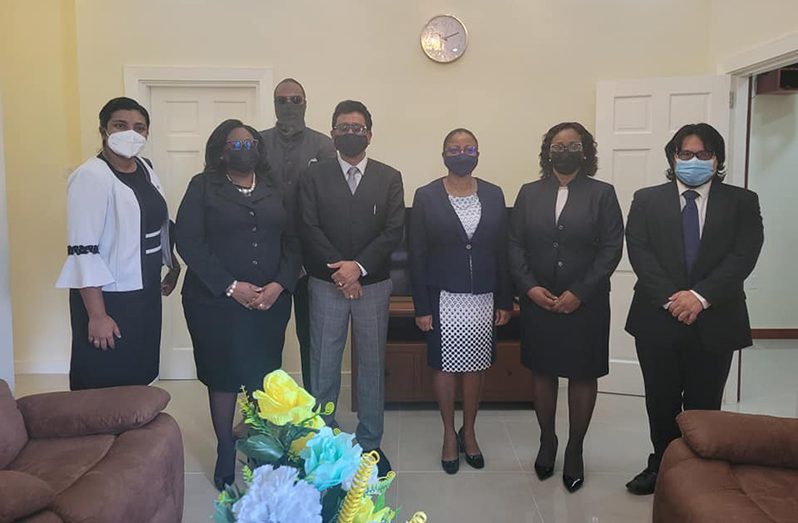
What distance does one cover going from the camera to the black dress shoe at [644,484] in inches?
101

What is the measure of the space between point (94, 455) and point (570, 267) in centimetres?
188

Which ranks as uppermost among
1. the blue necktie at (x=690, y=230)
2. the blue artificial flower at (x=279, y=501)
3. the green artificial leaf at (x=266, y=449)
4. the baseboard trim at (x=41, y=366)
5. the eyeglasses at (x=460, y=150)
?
the eyeglasses at (x=460, y=150)

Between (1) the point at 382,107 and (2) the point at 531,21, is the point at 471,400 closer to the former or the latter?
(1) the point at 382,107

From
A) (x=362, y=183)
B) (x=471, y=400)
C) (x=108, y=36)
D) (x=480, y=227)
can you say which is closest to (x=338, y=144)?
(x=362, y=183)

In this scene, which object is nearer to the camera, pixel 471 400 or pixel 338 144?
pixel 338 144

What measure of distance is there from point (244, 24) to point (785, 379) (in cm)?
428

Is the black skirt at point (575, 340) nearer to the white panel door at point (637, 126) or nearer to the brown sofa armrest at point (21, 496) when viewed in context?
the white panel door at point (637, 126)

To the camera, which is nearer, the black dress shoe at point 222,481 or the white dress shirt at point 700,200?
the white dress shirt at point 700,200

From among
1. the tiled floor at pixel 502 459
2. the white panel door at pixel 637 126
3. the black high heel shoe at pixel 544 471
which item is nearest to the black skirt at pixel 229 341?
the tiled floor at pixel 502 459

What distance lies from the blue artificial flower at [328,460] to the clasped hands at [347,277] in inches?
61.8

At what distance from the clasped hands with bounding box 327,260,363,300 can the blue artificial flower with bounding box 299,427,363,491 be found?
5.15ft

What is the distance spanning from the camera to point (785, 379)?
4.14m

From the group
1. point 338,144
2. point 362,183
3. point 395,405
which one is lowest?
point 395,405

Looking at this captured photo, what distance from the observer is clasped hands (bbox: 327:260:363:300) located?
253cm
